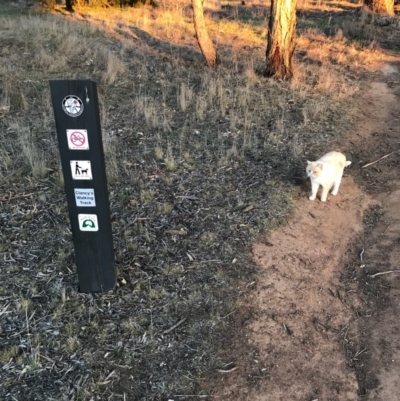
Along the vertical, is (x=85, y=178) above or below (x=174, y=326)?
above


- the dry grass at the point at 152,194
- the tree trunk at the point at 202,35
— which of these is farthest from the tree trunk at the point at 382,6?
the tree trunk at the point at 202,35

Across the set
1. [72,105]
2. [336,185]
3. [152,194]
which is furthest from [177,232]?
[336,185]

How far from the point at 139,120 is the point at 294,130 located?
105 inches

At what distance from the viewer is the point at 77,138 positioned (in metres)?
3.37

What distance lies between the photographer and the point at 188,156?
6.43 m

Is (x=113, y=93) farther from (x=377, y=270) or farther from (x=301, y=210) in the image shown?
(x=377, y=270)

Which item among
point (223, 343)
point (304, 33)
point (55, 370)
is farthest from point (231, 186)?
point (304, 33)

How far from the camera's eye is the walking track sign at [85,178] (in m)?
3.23

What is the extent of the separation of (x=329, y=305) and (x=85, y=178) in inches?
100

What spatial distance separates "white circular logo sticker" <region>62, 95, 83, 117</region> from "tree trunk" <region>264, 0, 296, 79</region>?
279 inches

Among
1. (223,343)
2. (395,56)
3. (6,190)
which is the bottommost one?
(223,343)

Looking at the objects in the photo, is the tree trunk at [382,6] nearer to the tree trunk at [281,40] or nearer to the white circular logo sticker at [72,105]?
the tree trunk at [281,40]

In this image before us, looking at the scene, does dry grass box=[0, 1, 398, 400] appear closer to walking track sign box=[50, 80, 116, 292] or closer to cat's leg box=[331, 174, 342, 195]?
walking track sign box=[50, 80, 116, 292]

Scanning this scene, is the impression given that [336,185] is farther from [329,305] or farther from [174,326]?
[174,326]
